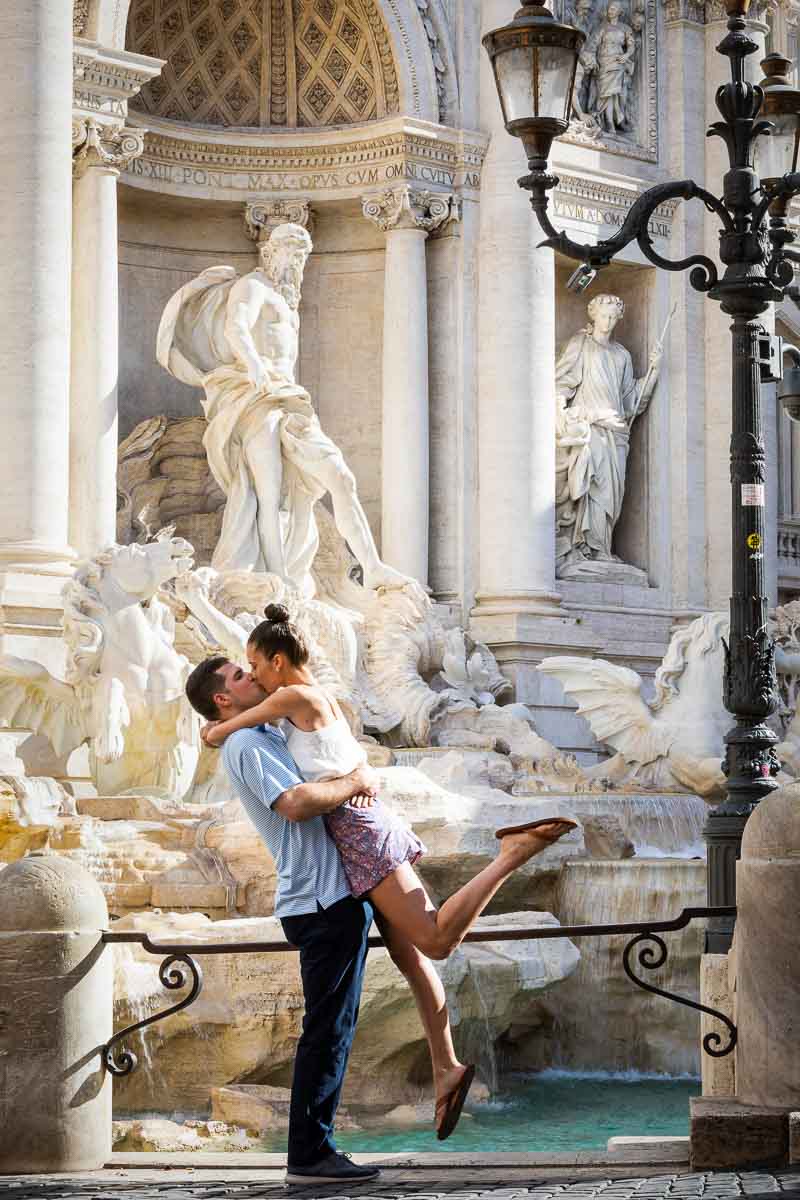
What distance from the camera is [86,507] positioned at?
16250 millimetres

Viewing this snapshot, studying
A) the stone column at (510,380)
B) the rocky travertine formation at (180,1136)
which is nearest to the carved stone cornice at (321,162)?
the stone column at (510,380)

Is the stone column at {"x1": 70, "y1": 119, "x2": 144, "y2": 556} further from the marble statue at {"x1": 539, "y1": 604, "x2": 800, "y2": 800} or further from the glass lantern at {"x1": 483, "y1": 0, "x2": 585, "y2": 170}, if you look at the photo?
the glass lantern at {"x1": 483, "y1": 0, "x2": 585, "y2": 170}

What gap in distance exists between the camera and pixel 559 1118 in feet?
35.8

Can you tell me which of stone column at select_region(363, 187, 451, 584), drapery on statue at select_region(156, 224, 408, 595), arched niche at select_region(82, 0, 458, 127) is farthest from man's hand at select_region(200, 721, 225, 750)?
arched niche at select_region(82, 0, 458, 127)

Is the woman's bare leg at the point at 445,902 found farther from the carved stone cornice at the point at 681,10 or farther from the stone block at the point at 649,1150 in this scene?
the carved stone cornice at the point at 681,10

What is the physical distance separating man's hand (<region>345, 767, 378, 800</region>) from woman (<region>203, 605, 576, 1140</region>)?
0.09 ft

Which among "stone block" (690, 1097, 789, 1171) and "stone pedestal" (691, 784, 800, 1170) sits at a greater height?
"stone pedestal" (691, 784, 800, 1170)

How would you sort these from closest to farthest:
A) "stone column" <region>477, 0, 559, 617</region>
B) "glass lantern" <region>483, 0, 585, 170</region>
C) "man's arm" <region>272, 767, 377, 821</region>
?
"man's arm" <region>272, 767, 377, 821</region>
"glass lantern" <region>483, 0, 585, 170</region>
"stone column" <region>477, 0, 559, 617</region>

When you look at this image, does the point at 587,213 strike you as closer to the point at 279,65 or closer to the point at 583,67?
the point at 583,67

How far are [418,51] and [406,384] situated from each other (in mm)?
2998

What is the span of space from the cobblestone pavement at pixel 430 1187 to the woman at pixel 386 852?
181 mm

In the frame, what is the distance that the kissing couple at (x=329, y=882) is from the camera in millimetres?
5660

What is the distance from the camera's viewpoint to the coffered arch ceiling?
61.6ft

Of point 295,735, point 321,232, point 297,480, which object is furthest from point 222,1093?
point 321,232
